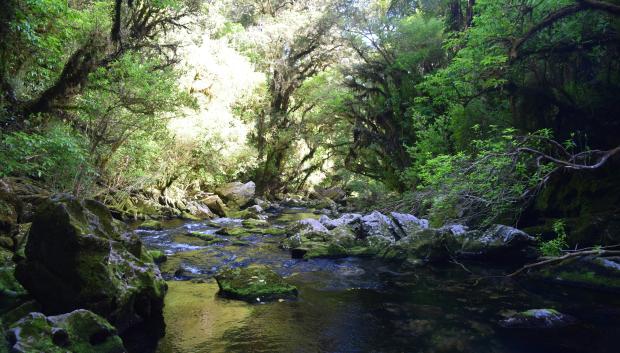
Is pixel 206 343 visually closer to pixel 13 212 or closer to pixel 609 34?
pixel 13 212

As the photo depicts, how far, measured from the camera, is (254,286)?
8.73m

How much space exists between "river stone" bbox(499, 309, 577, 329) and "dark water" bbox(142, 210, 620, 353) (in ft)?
0.73

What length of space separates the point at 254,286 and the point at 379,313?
2586 mm

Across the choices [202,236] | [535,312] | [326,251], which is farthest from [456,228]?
→ [202,236]

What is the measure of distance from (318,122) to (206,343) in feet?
71.6

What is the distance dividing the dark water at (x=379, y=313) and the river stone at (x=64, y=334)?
899 millimetres

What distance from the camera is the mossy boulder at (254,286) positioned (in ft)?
28.0

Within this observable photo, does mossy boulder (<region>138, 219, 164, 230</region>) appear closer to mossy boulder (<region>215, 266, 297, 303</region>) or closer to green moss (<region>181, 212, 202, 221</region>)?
green moss (<region>181, 212, 202, 221</region>)

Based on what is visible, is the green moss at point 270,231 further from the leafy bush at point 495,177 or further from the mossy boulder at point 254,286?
the mossy boulder at point 254,286

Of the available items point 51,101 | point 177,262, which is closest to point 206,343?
point 177,262

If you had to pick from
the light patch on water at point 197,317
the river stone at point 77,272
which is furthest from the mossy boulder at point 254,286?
the river stone at point 77,272

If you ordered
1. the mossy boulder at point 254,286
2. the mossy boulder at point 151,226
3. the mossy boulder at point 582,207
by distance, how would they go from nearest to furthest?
the mossy boulder at point 254,286 → the mossy boulder at point 582,207 → the mossy boulder at point 151,226

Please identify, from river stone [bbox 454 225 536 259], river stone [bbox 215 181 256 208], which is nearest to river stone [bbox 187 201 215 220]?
river stone [bbox 215 181 256 208]

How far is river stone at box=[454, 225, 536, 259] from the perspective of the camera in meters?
12.0
